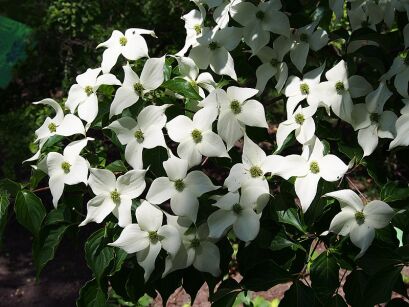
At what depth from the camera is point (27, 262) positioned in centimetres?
292

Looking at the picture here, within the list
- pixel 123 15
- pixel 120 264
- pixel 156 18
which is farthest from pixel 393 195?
pixel 123 15

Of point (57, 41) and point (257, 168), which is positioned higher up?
point (257, 168)

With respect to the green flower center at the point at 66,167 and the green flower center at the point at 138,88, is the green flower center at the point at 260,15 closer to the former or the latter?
the green flower center at the point at 138,88

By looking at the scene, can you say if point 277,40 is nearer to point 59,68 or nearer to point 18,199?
point 18,199

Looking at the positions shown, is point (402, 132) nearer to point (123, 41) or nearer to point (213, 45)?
point (213, 45)

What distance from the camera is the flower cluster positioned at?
924 mm

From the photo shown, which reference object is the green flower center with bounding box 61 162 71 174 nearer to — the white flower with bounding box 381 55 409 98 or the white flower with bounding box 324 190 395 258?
the white flower with bounding box 324 190 395 258

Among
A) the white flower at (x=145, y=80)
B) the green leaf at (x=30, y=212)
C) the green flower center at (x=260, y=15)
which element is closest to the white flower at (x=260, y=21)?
the green flower center at (x=260, y=15)

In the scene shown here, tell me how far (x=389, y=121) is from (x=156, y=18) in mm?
1881

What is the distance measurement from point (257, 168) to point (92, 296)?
41cm

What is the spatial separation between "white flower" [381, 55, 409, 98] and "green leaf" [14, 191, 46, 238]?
742 millimetres

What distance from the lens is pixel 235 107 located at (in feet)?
3.27

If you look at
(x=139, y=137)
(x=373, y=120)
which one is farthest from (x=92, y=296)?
(x=373, y=120)

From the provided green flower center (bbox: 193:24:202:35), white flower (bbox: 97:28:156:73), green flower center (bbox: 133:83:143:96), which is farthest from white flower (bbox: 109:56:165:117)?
green flower center (bbox: 193:24:202:35)
